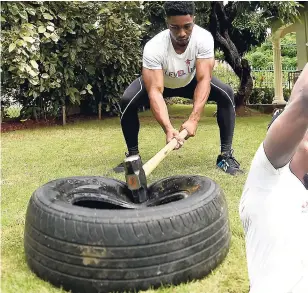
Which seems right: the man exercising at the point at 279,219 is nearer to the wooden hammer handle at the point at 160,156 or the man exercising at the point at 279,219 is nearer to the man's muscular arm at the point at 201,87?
the wooden hammer handle at the point at 160,156

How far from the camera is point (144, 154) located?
4.78 metres

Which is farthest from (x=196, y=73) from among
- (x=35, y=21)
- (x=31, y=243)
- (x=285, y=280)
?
(x=35, y=21)

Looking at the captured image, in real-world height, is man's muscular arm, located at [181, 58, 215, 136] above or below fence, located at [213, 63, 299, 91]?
above

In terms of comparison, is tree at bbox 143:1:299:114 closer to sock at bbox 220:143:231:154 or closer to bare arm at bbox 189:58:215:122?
sock at bbox 220:143:231:154

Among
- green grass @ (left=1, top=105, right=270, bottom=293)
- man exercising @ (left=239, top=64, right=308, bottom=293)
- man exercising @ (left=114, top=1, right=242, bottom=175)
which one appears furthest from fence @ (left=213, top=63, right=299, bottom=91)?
man exercising @ (left=239, top=64, right=308, bottom=293)

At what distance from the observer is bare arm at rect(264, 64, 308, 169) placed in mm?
931

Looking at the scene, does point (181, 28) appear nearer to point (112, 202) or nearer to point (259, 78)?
point (112, 202)

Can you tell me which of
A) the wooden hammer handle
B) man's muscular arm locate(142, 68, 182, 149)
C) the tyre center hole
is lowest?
the tyre center hole

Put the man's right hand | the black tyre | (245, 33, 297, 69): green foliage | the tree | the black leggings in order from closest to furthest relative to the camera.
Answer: the black tyre
the man's right hand
the black leggings
the tree
(245, 33, 297, 69): green foliage

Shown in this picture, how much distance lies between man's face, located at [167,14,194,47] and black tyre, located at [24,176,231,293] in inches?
62.5

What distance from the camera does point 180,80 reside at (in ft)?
11.8

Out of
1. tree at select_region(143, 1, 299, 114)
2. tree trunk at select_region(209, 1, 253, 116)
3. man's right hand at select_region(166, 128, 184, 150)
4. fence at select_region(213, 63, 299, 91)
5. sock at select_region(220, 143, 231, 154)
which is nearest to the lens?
man's right hand at select_region(166, 128, 184, 150)

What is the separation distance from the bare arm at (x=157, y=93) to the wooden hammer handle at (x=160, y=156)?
0.51ft

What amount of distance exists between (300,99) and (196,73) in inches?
102
